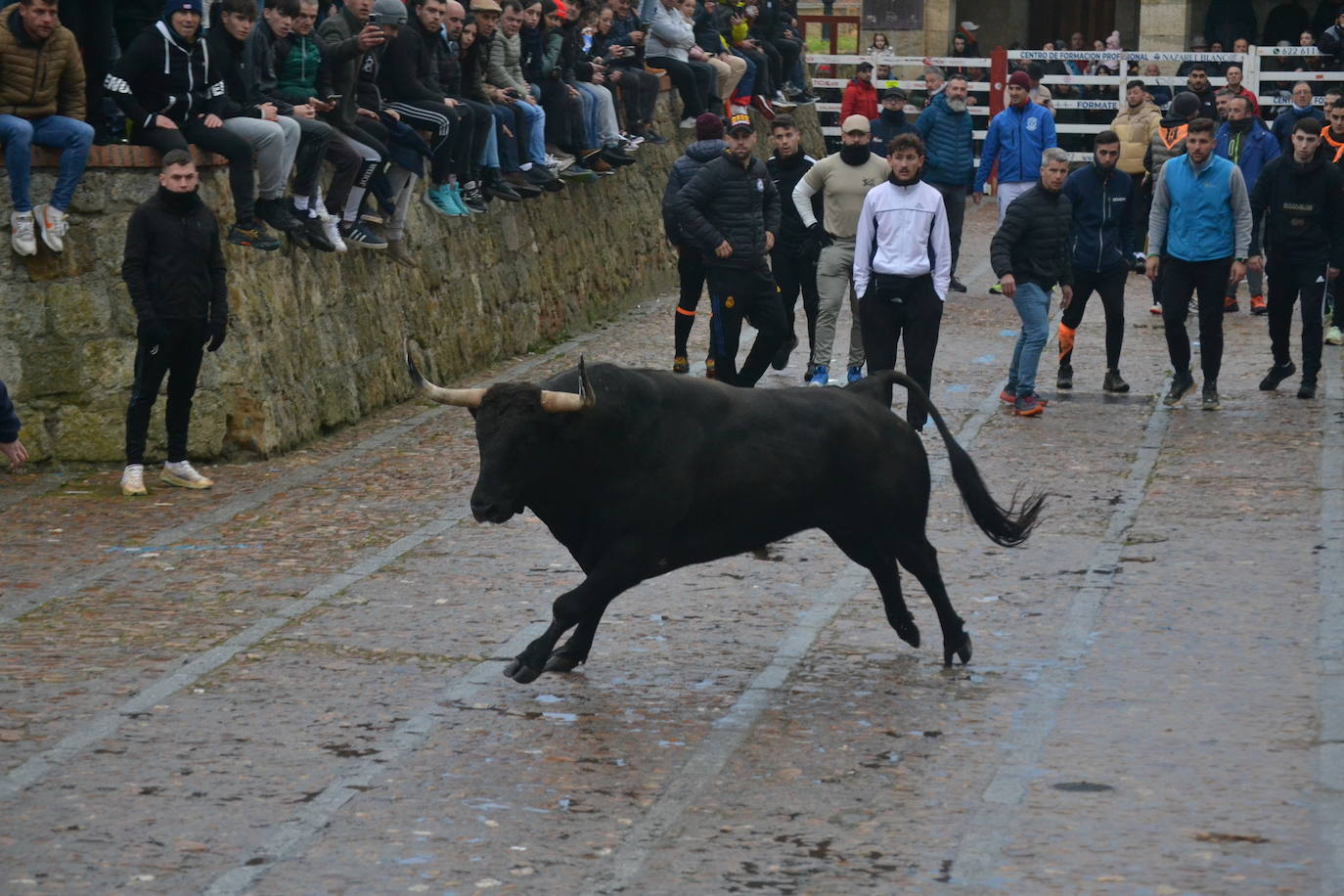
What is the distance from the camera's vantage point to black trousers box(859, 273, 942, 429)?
543 inches

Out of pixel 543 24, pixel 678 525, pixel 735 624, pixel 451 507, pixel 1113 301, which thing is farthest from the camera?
pixel 543 24

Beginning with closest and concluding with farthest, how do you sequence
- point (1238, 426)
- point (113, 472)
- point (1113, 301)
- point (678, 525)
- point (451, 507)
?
point (678, 525), point (451, 507), point (113, 472), point (1238, 426), point (1113, 301)

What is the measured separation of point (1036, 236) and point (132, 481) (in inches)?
262

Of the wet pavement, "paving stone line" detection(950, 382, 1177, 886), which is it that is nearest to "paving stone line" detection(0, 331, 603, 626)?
the wet pavement

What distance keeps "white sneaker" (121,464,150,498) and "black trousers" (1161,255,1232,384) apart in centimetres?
736

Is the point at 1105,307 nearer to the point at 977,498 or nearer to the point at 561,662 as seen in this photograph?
the point at 977,498

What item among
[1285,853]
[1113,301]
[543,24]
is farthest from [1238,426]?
[1285,853]

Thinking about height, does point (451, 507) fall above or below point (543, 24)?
below

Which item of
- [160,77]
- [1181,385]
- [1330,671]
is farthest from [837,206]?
[1330,671]

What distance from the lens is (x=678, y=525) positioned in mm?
8586

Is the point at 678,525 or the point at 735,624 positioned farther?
the point at 735,624

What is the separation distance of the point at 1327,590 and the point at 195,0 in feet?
24.3

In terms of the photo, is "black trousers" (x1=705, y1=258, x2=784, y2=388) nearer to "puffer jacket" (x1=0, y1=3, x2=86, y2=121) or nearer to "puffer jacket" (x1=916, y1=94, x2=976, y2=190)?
"puffer jacket" (x1=0, y1=3, x2=86, y2=121)

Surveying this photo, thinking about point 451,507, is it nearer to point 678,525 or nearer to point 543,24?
point 678,525
